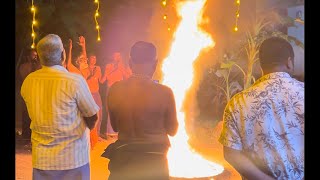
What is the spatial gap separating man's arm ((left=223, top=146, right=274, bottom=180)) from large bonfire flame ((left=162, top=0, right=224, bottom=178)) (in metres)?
1.01

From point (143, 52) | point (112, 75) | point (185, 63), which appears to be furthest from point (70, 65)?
point (185, 63)

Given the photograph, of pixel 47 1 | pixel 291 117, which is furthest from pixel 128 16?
pixel 291 117

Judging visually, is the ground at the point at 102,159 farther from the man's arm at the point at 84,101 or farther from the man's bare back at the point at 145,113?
the man's arm at the point at 84,101

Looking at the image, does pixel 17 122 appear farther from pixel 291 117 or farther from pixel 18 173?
pixel 291 117

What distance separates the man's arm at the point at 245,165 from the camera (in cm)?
191

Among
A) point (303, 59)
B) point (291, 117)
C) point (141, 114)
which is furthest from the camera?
point (303, 59)

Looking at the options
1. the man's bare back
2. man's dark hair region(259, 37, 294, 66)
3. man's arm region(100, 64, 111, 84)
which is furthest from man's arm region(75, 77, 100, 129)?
man's dark hair region(259, 37, 294, 66)

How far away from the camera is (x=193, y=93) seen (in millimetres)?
3037

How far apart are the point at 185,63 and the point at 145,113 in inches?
27.1

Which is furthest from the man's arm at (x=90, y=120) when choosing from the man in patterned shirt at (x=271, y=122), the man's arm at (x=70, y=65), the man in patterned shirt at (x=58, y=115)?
the man in patterned shirt at (x=271, y=122)

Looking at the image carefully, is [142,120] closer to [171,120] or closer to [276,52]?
[171,120]

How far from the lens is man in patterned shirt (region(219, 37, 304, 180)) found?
193 centimetres

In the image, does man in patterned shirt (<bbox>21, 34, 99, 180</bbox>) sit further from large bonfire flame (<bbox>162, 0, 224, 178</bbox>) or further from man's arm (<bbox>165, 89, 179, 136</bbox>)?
large bonfire flame (<bbox>162, 0, 224, 178</bbox>)
